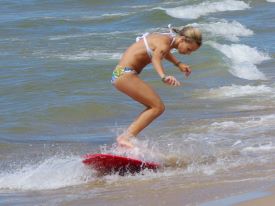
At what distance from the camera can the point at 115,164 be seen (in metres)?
7.48

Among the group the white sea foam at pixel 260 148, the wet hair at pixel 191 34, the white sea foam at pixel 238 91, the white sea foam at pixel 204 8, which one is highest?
the wet hair at pixel 191 34

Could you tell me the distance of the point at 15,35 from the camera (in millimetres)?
23875

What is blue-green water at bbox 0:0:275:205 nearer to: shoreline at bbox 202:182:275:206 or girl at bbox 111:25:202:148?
girl at bbox 111:25:202:148

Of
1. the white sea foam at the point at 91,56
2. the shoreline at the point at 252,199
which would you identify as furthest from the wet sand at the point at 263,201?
the white sea foam at the point at 91,56

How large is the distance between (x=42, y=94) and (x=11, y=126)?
2654mm

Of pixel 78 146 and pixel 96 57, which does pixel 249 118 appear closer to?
pixel 78 146

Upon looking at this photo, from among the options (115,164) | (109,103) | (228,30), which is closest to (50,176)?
(115,164)

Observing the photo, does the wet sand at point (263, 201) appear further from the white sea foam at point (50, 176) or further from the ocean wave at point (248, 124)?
the ocean wave at point (248, 124)

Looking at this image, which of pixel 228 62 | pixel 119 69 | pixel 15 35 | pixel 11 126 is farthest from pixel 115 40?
pixel 119 69

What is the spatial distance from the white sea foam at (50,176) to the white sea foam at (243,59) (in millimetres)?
8038

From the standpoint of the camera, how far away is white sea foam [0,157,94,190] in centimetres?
744

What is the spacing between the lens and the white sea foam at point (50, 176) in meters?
7.44

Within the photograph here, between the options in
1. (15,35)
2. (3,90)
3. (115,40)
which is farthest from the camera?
(15,35)

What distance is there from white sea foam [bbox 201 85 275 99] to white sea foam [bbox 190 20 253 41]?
8159 mm
